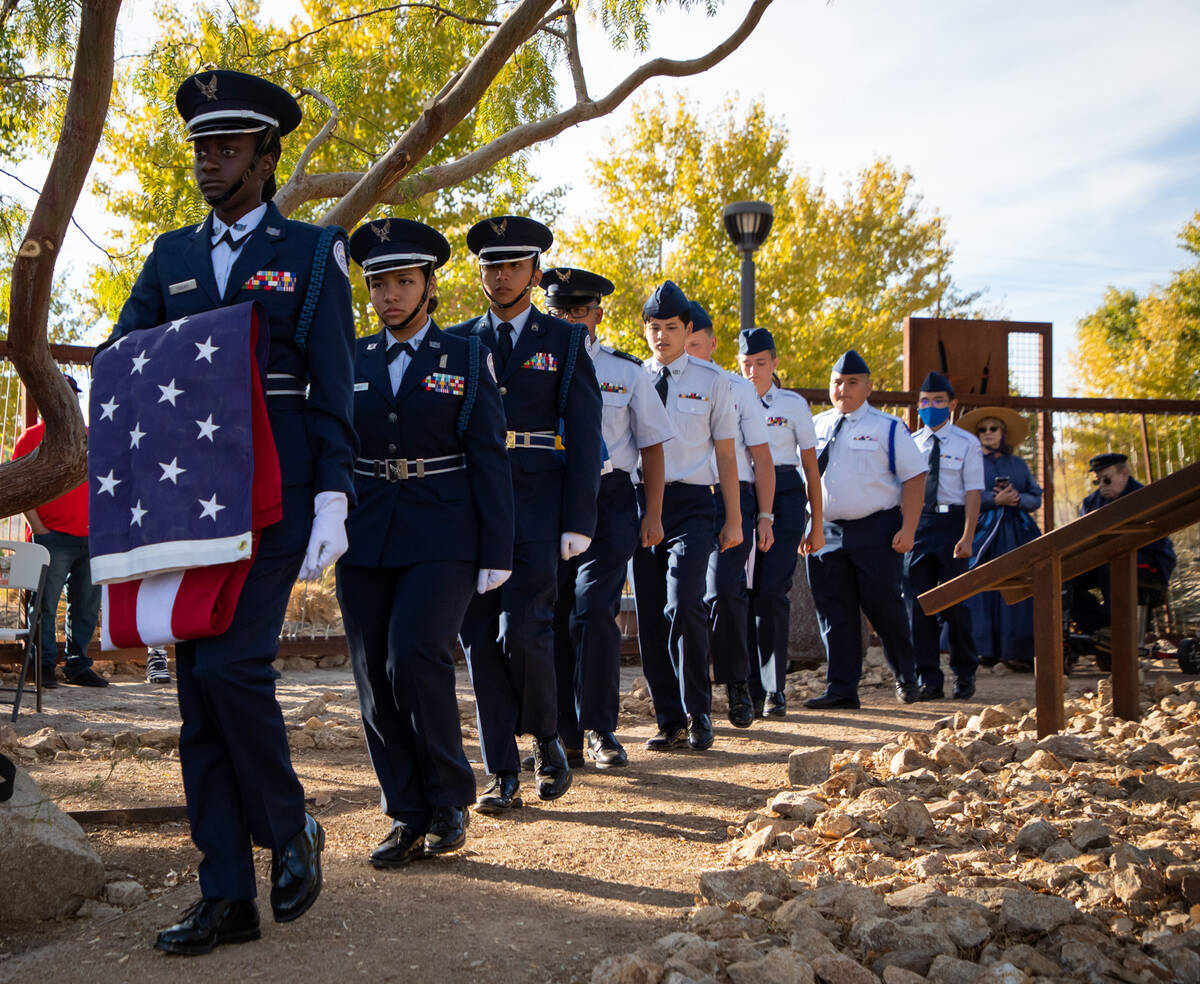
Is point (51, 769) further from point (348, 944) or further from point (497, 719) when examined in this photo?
point (348, 944)

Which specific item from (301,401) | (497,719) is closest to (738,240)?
(497,719)

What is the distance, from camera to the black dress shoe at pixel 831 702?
302 inches

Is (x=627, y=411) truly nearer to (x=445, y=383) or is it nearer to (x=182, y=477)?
(x=445, y=383)

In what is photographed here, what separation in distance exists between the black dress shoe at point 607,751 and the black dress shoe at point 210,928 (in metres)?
2.54

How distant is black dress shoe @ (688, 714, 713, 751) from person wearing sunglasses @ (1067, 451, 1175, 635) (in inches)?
158

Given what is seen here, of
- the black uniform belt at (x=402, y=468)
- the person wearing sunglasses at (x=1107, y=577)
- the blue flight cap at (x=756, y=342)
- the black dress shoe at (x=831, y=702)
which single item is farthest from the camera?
the person wearing sunglasses at (x=1107, y=577)

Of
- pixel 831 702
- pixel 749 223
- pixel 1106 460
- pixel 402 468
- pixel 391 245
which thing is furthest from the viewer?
pixel 749 223

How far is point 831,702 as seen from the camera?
768 cm

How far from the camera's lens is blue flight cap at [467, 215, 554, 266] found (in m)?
4.74

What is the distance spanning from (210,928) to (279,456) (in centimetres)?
111

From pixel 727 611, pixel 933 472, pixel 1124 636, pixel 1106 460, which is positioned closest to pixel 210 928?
pixel 727 611

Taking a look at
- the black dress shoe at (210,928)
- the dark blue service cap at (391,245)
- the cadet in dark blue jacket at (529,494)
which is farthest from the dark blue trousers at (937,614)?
the black dress shoe at (210,928)

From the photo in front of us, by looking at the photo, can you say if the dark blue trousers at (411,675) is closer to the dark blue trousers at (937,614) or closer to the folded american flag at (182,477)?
the folded american flag at (182,477)

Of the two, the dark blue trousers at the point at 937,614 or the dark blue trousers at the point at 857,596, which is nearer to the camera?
the dark blue trousers at the point at 857,596
